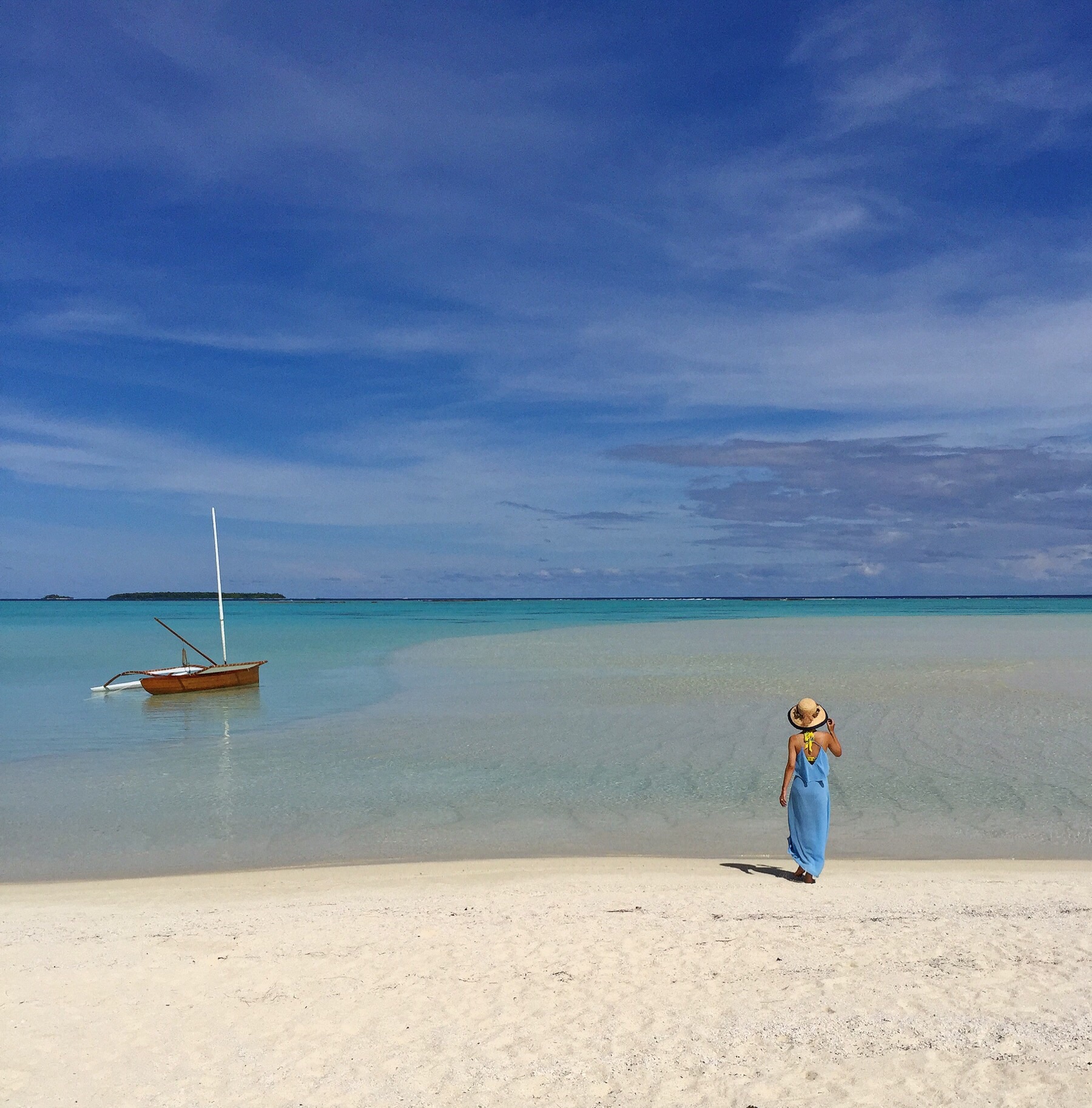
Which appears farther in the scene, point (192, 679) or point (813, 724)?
point (192, 679)

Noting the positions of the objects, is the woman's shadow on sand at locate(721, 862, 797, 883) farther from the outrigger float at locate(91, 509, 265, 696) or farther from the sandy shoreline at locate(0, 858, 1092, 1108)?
the outrigger float at locate(91, 509, 265, 696)

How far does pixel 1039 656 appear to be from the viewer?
37.6 m

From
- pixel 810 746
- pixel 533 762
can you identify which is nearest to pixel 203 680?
pixel 533 762

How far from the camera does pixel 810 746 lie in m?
9.22

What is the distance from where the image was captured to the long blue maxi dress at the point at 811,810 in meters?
9.30

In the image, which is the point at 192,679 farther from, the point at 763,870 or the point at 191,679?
the point at 763,870

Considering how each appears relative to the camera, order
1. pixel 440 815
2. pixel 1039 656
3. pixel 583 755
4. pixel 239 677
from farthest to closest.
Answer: pixel 1039 656 → pixel 239 677 → pixel 583 755 → pixel 440 815

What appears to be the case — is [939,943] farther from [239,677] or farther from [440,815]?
[239,677]

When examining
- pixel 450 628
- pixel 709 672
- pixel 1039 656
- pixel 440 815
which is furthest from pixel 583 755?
pixel 450 628

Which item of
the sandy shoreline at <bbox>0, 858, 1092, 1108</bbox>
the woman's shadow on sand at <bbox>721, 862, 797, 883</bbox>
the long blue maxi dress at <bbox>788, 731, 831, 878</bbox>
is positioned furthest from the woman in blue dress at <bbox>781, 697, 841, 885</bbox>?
the sandy shoreline at <bbox>0, 858, 1092, 1108</bbox>

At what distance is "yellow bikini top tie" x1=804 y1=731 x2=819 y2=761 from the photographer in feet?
30.2

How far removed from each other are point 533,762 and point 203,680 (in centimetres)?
1685

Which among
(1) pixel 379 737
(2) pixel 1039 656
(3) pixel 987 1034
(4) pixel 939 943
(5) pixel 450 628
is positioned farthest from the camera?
(5) pixel 450 628

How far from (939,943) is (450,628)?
7128 centimetres
